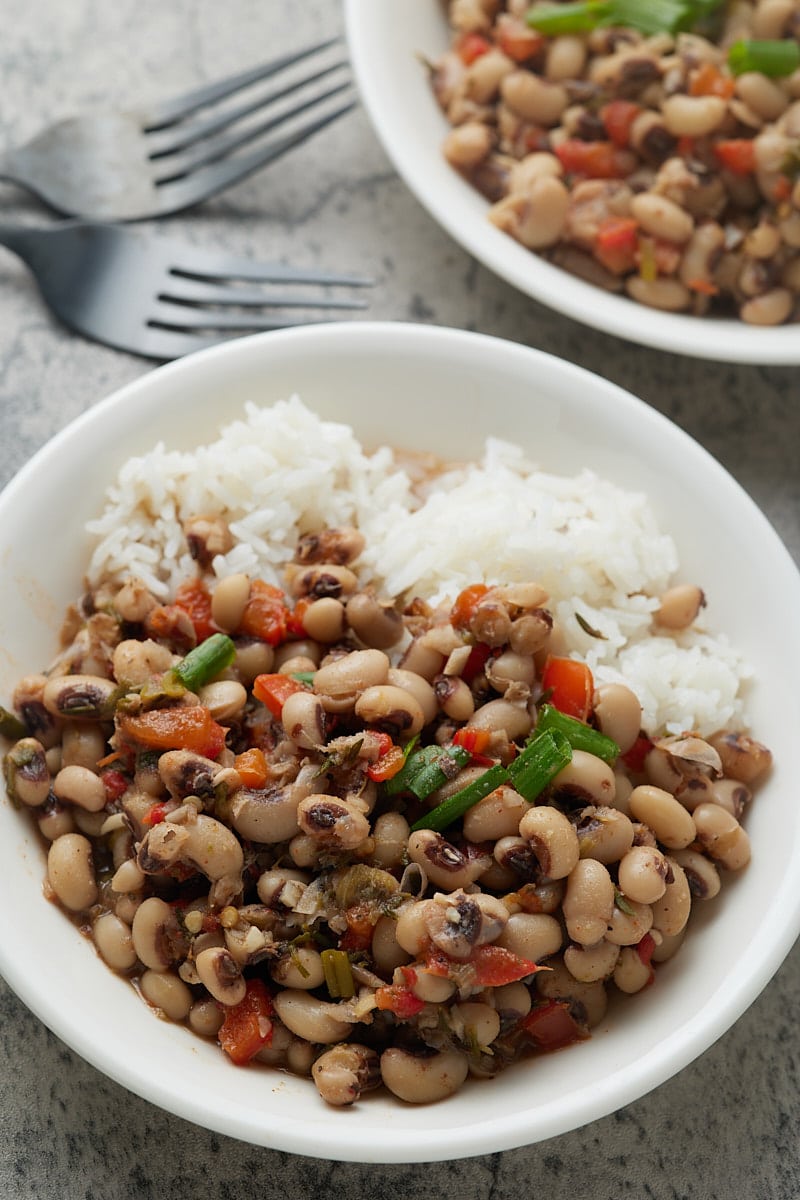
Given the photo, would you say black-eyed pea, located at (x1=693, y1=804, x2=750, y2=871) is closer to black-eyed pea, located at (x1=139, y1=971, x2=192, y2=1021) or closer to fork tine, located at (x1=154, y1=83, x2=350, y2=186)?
black-eyed pea, located at (x1=139, y1=971, x2=192, y2=1021)

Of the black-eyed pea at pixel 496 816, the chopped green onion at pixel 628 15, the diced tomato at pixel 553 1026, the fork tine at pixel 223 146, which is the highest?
the chopped green onion at pixel 628 15

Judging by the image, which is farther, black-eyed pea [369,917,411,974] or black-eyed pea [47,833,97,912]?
black-eyed pea [47,833,97,912]

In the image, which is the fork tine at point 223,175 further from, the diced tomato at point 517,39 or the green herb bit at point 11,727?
the green herb bit at point 11,727

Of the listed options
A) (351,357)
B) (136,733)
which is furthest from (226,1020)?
(351,357)

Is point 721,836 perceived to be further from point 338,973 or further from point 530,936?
point 338,973

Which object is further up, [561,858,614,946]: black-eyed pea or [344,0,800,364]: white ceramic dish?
[344,0,800,364]: white ceramic dish

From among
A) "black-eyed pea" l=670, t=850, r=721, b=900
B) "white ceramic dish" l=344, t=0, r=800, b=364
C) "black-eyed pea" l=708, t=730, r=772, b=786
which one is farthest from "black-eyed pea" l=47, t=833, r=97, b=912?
"white ceramic dish" l=344, t=0, r=800, b=364

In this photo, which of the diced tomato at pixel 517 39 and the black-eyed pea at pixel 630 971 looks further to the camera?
the diced tomato at pixel 517 39

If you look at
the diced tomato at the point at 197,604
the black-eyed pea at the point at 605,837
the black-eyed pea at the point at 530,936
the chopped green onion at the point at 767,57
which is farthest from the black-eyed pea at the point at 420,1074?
the chopped green onion at the point at 767,57
